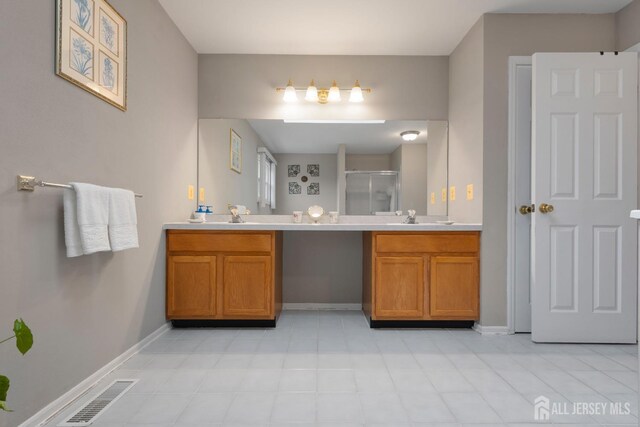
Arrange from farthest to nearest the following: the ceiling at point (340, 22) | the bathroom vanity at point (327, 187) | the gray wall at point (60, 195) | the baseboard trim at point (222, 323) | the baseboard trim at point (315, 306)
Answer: the baseboard trim at point (315, 306)
the bathroom vanity at point (327, 187)
the baseboard trim at point (222, 323)
the ceiling at point (340, 22)
the gray wall at point (60, 195)

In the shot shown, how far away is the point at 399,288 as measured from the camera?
287cm

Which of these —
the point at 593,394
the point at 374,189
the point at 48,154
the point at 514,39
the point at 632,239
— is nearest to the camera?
the point at 48,154

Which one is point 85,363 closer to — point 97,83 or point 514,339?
point 97,83

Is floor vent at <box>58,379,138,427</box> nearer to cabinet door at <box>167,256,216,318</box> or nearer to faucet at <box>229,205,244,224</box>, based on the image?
cabinet door at <box>167,256,216,318</box>

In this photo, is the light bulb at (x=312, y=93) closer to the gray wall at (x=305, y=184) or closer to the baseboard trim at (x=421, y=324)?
the gray wall at (x=305, y=184)

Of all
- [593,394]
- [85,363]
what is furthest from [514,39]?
[85,363]

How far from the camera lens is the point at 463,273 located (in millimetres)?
2855

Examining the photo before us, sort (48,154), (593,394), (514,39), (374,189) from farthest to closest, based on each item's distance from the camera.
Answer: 1. (374,189)
2. (514,39)
3. (593,394)
4. (48,154)

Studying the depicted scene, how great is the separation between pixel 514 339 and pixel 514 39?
2153 millimetres

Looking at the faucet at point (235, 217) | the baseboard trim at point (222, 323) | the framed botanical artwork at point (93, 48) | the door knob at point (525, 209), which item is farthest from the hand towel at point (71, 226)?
the door knob at point (525, 209)

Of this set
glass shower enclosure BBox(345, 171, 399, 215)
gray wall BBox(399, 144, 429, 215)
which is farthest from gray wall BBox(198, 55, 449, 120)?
glass shower enclosure BBox(345, 171, 399, 215)

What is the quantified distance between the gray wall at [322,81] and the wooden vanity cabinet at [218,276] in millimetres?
1220

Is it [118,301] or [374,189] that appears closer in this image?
[118,301]

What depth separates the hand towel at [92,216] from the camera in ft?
5.43
